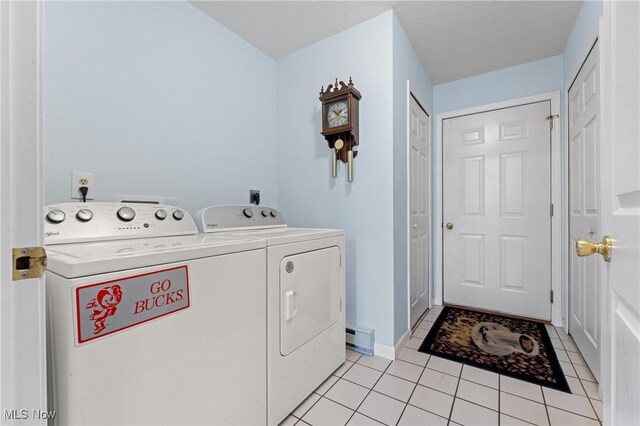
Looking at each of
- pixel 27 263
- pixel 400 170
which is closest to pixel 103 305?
pixel 27 263

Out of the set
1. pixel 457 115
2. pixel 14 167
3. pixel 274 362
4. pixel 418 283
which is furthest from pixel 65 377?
pixel 457 115

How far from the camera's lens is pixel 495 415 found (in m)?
1.33

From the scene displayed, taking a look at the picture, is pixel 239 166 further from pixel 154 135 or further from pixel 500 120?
pixel 500 120

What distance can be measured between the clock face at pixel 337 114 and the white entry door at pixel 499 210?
1.48m

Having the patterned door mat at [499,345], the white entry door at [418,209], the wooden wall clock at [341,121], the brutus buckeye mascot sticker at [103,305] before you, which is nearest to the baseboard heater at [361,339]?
the patterned door mat at [499,345]

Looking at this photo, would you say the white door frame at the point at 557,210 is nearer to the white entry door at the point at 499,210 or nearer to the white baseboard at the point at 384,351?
the white entry door at the point at 499,210

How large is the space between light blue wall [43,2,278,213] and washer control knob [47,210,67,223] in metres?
0.31

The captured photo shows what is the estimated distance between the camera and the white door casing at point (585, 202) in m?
1.55

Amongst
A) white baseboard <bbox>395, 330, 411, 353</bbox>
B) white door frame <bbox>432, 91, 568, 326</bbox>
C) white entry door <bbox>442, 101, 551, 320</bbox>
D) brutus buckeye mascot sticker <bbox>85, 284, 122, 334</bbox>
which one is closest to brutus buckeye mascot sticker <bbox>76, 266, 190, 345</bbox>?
brutus buckeye mascot sticker <bbox>85, 284, 122, 334</bbox>

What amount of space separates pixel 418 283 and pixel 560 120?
1.85 meters

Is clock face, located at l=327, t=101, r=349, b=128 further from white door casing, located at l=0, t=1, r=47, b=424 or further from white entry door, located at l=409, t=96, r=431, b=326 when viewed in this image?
white door casing, located at l=0, t=1, r=47, b=424

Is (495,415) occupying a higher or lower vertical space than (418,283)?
lower

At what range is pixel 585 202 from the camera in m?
1.76

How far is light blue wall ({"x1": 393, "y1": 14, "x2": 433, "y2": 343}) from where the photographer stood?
1904mm
